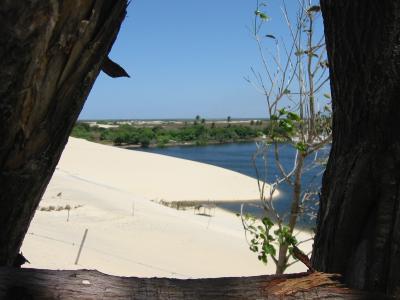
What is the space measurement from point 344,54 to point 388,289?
2.17 ft

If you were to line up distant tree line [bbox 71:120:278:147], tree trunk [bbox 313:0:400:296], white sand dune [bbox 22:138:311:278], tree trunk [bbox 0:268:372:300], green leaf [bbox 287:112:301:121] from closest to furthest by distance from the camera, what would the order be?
tree trunk [bbox 0:268:372:300], tree trunk [bbox 313:0:400:296], green leaf [bbox 287:112:301:121], white sand dune [bbox 22:138:311:278], distant tree line [bbox 71:120:278:147]

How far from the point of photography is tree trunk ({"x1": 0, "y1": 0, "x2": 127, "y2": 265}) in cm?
134

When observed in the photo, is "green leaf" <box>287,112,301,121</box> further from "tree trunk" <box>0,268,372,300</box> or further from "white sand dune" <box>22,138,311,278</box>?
"white sand dune" <box>22,138,311,278</box>

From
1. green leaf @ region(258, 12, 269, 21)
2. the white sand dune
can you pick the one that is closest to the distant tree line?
the white sand dune

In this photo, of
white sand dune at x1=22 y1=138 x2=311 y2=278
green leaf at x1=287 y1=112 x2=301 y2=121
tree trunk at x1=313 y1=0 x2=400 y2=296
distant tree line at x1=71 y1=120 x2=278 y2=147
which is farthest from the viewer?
distant tree line at x1=71 y1=120 x2=278 y2=147

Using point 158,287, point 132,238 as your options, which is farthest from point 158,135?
point 158,287

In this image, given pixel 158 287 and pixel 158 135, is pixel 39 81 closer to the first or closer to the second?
pixel 158 287

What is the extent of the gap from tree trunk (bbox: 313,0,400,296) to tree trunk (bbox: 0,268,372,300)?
0.45 feet

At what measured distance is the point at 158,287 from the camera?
1.32 meters

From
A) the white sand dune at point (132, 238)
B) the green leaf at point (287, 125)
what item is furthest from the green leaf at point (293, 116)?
the white sand dune at point (132, 238)

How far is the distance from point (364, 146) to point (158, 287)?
0.67m

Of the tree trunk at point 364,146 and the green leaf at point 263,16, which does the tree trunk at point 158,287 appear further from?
the green leaf at point 263,16

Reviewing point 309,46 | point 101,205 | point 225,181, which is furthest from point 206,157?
point 309,46

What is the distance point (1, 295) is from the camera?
1.22m
